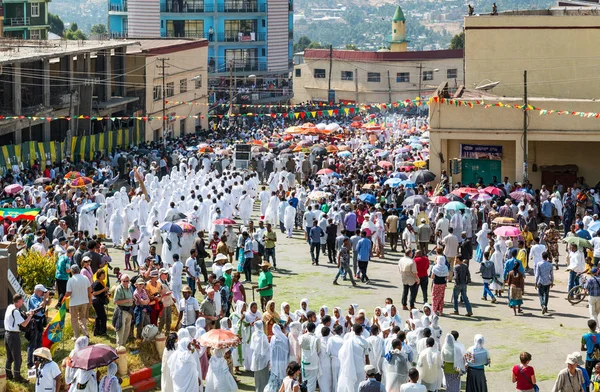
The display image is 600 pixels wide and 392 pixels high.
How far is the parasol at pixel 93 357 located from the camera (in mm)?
14594

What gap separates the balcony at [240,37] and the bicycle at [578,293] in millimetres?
67002

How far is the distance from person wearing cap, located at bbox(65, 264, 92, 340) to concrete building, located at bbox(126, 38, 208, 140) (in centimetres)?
3687

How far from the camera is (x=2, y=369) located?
637 inches

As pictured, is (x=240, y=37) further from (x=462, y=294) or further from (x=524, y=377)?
(x=524, y=377)

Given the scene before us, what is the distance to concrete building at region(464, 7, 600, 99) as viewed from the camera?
40000 mm

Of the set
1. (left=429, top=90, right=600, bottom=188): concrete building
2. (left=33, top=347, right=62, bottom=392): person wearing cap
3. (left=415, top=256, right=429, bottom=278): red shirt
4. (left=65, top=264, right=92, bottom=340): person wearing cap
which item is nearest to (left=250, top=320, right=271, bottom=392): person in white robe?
(left=65, top=264, right=92, bottom=340): person wearing cap

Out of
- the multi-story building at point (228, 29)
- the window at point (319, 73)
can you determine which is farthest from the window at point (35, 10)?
the window at point (319, 73)

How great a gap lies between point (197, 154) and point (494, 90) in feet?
37.4

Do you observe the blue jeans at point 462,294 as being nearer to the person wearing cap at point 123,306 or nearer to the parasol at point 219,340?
the person wearing cap at point 123,306

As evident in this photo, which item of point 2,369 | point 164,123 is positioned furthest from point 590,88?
point 2,369

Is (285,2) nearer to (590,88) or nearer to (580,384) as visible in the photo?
(590,88)

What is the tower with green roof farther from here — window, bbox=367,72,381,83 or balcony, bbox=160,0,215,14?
balcony, bbox=160,0,215,14

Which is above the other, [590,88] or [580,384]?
Answer: [590,88]

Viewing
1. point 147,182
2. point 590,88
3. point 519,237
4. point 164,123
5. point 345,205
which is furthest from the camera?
point 164,123
